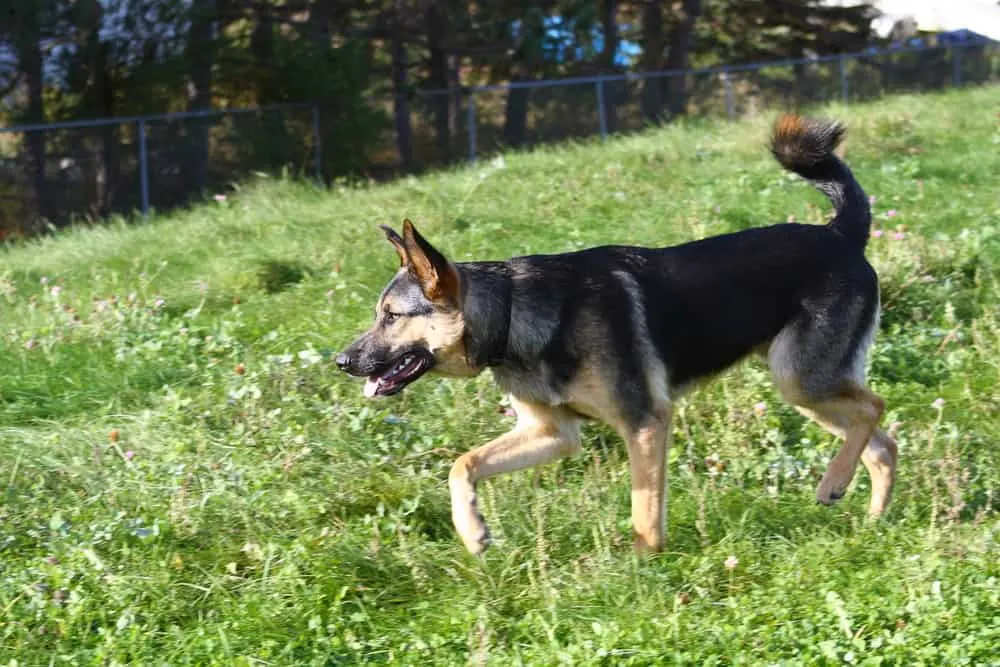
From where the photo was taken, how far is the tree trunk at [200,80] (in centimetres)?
1670

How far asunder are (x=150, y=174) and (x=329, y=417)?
11197 millimetres

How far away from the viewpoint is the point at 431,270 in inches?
195

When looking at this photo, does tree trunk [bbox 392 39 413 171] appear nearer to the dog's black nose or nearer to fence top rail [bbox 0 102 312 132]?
fence top rail [bbox 0 102 312 132]

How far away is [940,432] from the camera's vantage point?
612cm

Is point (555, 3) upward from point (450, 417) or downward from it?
upward

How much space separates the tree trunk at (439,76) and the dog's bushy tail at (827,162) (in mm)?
14284

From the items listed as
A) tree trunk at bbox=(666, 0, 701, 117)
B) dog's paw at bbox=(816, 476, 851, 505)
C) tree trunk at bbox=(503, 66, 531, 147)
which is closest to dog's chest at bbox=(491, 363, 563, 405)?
dog's paw at bbox=(816, 476, 851, 505)

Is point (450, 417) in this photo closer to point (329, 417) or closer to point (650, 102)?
point (329, 417)

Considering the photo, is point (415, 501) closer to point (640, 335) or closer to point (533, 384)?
point (533, 384)

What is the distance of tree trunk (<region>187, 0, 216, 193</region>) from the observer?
1670 centimetres

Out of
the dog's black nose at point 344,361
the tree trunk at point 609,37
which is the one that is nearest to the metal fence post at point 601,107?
the tree trunk at point 609,37

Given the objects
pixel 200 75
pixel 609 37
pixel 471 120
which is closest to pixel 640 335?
pixel 200 75

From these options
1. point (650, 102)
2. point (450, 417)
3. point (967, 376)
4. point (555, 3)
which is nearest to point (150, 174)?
point (555, 3)

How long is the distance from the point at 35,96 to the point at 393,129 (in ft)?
18.9
